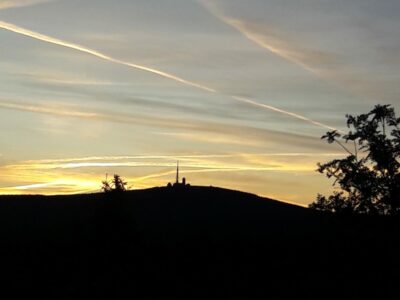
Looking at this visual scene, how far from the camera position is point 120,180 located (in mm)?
62062

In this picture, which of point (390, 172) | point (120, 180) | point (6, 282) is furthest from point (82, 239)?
point (390, 172)

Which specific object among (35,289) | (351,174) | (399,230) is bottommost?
(35,289)

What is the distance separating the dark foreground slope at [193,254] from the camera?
49031mm

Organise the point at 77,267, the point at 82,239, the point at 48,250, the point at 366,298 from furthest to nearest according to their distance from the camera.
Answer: the point at 82,239
the point at 48,250
the point at 77,267
the point at 366,298

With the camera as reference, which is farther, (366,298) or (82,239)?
(82,239)

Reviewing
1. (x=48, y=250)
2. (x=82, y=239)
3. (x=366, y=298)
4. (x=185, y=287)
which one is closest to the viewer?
(x=366, y=298)

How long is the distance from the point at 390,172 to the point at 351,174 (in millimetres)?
2522

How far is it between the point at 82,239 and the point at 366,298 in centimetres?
3478

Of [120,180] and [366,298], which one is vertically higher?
[120,180]

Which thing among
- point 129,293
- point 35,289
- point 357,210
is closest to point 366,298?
point 357,210

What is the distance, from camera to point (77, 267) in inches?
2318

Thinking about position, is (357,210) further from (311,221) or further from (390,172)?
(311,221)

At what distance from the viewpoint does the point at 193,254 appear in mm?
64375

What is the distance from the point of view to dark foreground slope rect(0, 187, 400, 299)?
49.0m
